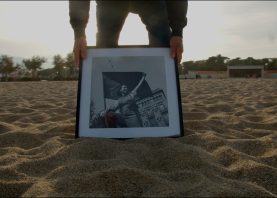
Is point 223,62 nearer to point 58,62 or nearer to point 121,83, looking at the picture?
point 58,62

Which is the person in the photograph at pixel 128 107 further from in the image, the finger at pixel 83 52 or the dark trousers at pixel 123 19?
the dark trousers at pixel 123 19

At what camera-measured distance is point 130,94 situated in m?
1.39

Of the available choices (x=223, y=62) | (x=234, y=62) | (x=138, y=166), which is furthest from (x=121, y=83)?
(x=234, y=62)

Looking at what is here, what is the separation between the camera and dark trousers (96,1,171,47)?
73.9 inches

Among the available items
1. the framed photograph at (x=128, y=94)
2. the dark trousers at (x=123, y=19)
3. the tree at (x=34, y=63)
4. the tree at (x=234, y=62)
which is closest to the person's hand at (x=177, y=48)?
the framed photograph at (x=128, y=94)

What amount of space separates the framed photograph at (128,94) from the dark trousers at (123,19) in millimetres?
518

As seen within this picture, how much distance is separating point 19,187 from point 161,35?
1.69 metres

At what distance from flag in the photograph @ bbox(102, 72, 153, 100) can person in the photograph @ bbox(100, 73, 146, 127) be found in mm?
27

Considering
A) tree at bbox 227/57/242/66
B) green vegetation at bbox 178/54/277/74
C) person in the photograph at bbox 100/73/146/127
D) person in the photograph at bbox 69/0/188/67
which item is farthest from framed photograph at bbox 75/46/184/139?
tree at bbox 227/57/242/66

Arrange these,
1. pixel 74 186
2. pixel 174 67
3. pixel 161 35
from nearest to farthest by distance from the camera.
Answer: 1. pixel 74 186
2. pixel 174 67
3. pixel 161 35

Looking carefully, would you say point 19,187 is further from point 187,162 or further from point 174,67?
point 174,67

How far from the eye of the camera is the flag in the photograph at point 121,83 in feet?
4.58

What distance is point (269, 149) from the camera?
115cm

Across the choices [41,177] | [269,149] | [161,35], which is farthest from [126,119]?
[161,35]
